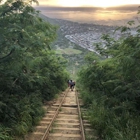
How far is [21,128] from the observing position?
9.90 metres

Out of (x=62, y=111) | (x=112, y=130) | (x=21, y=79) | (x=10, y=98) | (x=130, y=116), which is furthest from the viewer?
(x=62, y=111)

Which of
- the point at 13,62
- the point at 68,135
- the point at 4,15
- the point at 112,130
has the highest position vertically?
the point at 4,15

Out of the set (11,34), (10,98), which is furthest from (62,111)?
(11,34)

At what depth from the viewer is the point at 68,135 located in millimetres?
10164

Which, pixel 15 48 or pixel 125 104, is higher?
pixel 15 48

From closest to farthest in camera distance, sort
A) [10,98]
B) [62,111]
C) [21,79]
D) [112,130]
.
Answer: [112,130] < [10,98] < [21,79] < [62,111]

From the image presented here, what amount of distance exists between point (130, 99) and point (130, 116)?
5.53ft

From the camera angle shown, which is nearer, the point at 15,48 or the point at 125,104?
the point at 15,48

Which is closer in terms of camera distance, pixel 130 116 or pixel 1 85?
pixel 130 116

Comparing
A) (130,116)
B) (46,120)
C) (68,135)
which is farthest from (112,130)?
(46,120)

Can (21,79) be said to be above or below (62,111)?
above

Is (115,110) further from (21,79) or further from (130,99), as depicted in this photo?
(21,79)

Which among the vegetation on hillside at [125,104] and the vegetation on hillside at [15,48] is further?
the vegetation on hillside at [15,48]

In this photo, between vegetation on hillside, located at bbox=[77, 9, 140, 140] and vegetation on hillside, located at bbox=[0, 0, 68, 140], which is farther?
vegetation on hillside, located at bbox=[0, 0, 68, 140]
